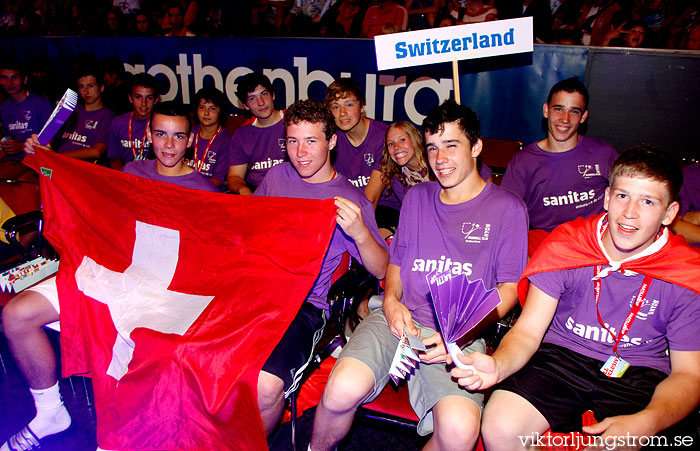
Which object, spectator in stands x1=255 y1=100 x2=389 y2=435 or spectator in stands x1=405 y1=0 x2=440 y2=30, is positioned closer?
spectator in stands x1=255 y1=100 x2=389 y2=435

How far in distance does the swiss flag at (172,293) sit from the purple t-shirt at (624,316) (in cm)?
108

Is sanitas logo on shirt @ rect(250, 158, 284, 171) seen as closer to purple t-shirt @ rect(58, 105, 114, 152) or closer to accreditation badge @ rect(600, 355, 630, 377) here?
purple t-shirt @ rect(58, 105, 114, 152)

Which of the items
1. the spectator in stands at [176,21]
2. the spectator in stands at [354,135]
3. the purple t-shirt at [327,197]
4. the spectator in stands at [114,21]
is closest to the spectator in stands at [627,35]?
the spectator in stands at [354,135]

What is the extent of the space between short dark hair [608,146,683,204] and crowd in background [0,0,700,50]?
11.4ft

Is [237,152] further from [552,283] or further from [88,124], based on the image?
[552,283]

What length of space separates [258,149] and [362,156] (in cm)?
95

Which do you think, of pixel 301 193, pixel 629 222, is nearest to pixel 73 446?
pixel 301 193

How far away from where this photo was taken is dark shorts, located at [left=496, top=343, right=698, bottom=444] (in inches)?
71.0

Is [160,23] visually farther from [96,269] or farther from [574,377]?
[574,377]

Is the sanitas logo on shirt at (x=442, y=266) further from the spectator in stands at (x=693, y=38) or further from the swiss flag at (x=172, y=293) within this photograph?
the spectator in stands at (x=693, y=38)

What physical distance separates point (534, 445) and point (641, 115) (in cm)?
332

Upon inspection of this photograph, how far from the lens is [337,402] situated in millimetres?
1970

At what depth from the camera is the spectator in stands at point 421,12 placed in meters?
5.51

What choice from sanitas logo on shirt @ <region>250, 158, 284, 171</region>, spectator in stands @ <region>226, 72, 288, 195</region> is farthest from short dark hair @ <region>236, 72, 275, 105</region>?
A: sanitas logo on shirt @ <region>250, 158, 284, 171</region>
